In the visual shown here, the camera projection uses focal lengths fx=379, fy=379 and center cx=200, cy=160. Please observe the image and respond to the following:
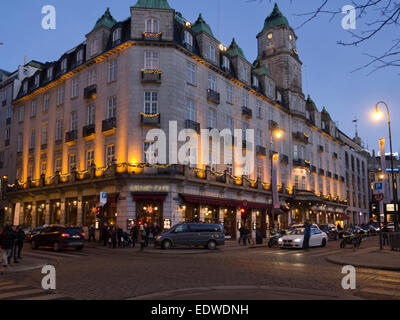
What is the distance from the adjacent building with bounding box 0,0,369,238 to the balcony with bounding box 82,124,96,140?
11 centimetres

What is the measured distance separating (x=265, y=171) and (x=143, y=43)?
63.6 ft

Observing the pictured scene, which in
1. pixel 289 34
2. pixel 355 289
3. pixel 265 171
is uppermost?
pixel 289 34

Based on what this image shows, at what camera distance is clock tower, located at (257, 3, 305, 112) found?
160 feet

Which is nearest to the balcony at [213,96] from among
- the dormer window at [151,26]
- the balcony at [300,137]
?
the dormer window at [151,26]

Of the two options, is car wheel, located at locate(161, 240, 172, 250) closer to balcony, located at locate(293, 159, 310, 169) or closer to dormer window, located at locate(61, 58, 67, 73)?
dormer window, located at locate(61, 58, 67, 73)

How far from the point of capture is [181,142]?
31.5m

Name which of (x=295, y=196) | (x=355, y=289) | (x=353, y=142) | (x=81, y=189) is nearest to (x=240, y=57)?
(x=295, y=196)

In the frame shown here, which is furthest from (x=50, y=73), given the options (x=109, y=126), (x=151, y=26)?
(x=151, y=26)

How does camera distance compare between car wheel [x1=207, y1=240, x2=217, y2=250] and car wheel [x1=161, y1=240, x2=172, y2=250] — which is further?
car wheel [x1=207, y1=240, x2=217, y2=250]

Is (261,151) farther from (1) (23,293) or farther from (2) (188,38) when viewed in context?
(1) (23,293)

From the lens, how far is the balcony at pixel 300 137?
159 feet

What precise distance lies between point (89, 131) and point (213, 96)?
11784 mm

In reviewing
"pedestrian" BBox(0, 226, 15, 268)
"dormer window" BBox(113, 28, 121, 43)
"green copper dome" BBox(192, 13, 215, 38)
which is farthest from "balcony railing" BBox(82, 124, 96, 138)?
"pedestrian" BBox(0, 226, 15, 268)

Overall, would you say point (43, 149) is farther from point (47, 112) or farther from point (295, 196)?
point (295, 196)
